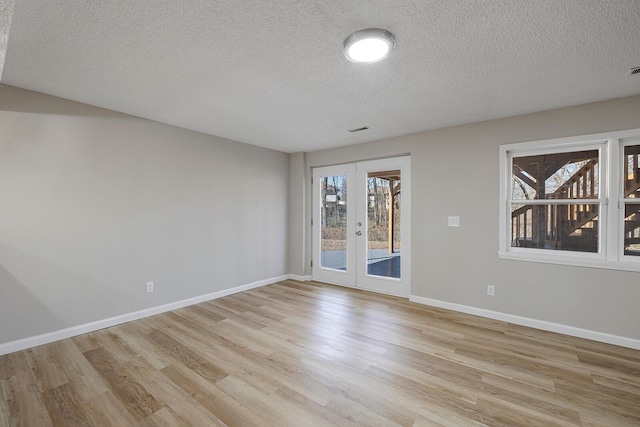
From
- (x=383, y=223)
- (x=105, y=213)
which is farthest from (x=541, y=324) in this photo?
(x=105, y=213)

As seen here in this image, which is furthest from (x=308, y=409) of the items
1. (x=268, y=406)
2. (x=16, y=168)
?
(x=16, y=168)

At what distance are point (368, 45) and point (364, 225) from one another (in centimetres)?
315

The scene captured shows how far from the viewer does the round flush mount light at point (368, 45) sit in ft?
5.86

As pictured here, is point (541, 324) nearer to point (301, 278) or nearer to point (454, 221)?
point (454, 221)

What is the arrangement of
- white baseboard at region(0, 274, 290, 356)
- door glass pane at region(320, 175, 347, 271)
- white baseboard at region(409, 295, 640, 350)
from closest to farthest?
white baseboard at region(0, 274, 290, 356)
white baseboard at region(409, 295, 640, 350)
door glass pane at region(320, 175, 347, 271)

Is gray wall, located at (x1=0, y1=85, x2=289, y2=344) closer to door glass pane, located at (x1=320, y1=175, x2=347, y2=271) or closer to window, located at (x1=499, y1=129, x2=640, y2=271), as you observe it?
door glass pane, located at (x1=320, y1=175, x2=347, y2=271)

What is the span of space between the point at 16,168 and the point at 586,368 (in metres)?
5.41

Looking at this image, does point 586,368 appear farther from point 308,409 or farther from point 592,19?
point 592,19

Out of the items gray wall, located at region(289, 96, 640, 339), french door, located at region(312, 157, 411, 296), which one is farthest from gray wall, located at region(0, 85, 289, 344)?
gray wall, located at region(289, 96, 640, 339)

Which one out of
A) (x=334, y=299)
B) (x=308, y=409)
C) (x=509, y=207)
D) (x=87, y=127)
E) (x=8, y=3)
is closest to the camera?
(x=8, y=3)

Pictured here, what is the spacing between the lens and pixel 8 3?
918 mm

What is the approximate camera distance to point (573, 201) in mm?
3045

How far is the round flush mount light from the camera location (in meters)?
1.79

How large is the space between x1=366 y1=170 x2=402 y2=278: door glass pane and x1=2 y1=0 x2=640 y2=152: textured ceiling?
138 cm
